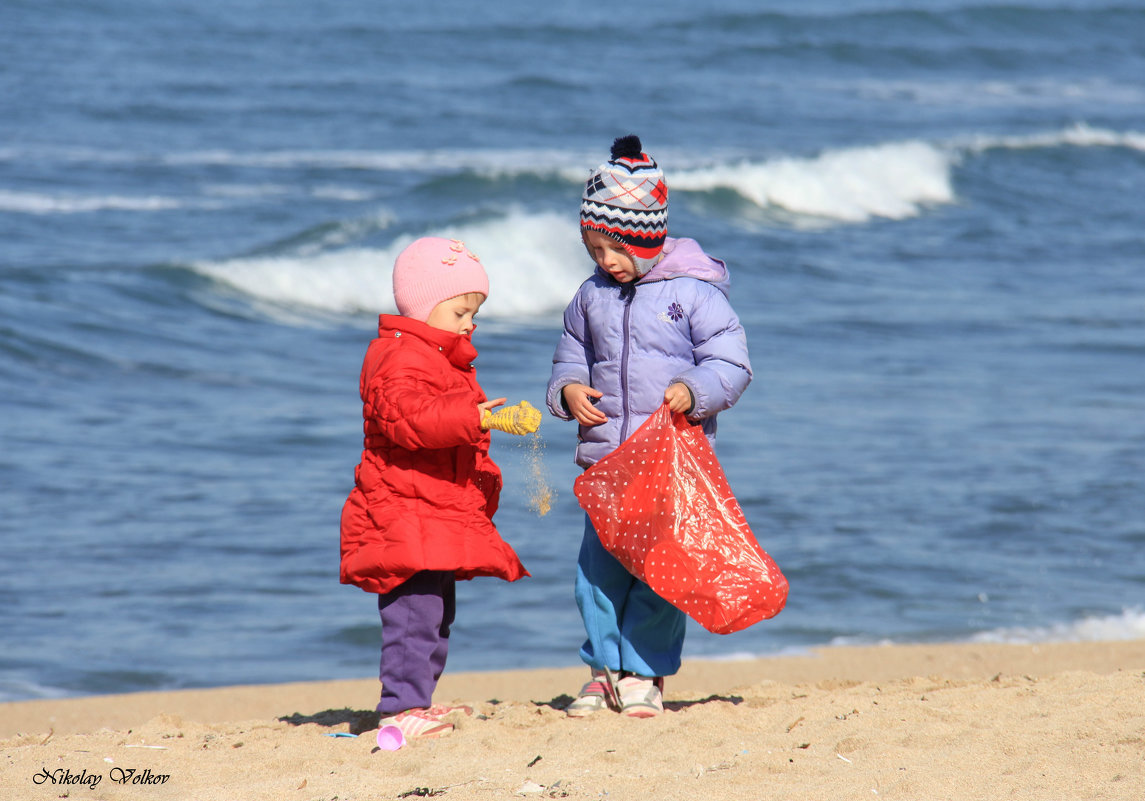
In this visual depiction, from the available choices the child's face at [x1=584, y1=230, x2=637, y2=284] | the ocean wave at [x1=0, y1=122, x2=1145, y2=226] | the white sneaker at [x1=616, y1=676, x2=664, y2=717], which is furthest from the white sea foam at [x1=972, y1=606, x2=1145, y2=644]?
the ocean wave at [x1=0, y1=122, x2=1145, y2=226]

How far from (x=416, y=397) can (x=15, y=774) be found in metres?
1.44

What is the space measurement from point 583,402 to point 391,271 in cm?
1001

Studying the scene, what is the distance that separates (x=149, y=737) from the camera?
384 centimetres

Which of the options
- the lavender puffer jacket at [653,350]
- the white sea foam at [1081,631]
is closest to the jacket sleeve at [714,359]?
the lavender puffer jacket at [653,350]

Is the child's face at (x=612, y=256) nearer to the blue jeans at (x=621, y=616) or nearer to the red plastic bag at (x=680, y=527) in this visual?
the red plastic bag at (x=680, y=527)

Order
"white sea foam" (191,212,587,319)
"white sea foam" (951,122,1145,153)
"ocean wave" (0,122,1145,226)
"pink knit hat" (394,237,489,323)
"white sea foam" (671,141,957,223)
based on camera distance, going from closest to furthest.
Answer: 1. "pink knit hat" (394,237,489,323)
2. "white sea foam" (191,212,587,319)
3. "ocean wave" (0,122,1145,226)
4. "white sea foam" (671,141,957,223)
5. "white sea foam" (951,122,1145,153)

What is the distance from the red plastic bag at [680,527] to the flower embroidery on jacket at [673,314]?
0.88ft

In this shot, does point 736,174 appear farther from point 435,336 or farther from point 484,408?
point 484,408

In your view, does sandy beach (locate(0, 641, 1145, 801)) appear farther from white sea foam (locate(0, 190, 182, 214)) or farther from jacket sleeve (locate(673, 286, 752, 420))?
white sea foam (locate(0, 190, 182, 214))

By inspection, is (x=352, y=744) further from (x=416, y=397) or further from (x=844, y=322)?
(x=844, y=322)

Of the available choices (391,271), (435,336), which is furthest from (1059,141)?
(435,336)

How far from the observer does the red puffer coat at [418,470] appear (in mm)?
3494

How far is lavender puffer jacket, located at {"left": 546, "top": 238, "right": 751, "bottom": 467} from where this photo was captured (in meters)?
3.72

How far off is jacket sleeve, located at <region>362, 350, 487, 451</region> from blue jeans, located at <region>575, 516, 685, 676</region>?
59 centimetres
